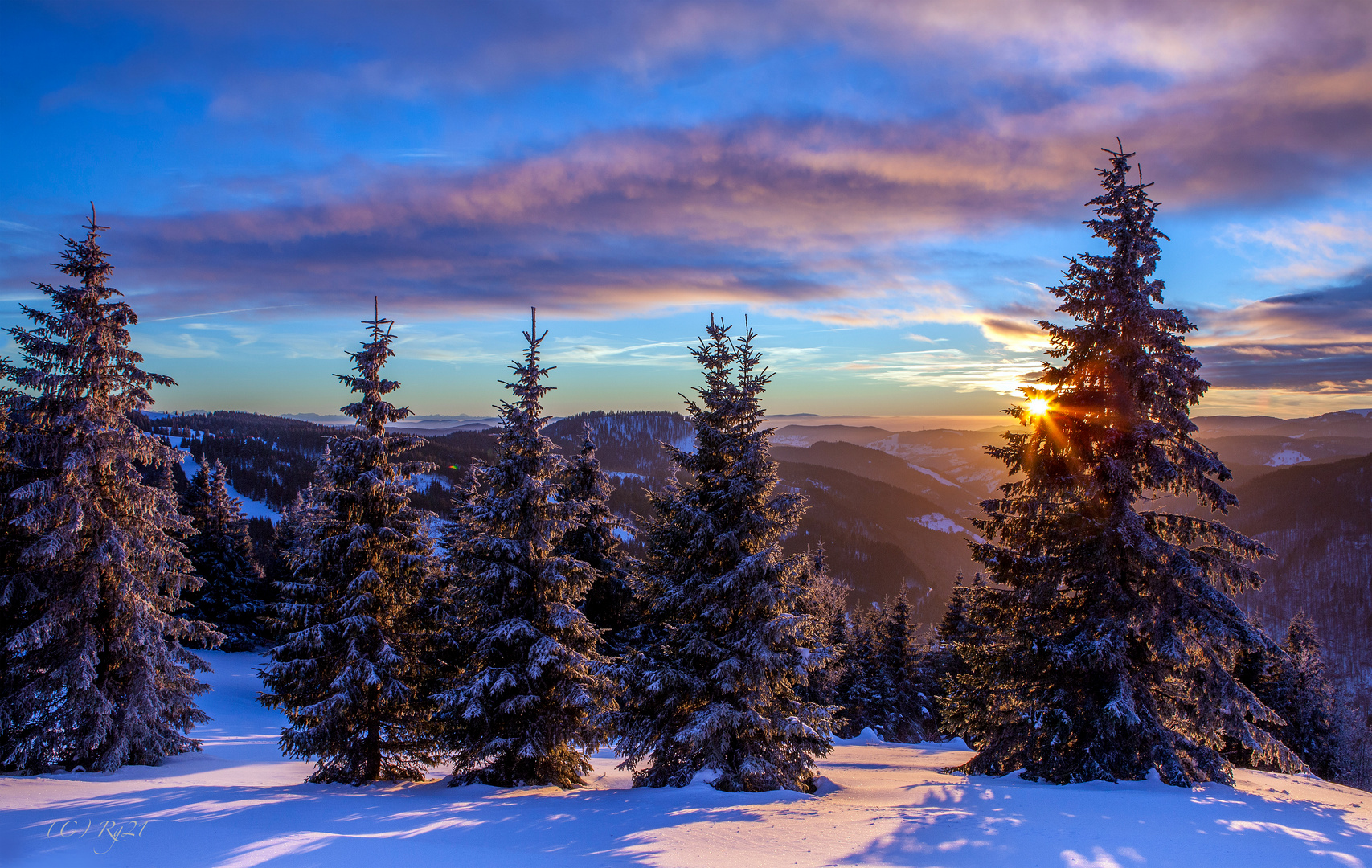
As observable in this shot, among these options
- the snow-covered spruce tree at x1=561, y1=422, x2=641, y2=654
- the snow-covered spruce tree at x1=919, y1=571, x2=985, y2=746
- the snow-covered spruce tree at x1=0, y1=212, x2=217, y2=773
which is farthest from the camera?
the snow-covered spruce tree at x1=919, y1=571, x2=985, y2=746

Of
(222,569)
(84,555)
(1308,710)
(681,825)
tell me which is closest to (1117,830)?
(681,825)

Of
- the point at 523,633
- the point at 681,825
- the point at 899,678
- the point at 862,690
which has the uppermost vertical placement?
the point at 523,633

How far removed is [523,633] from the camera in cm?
1504

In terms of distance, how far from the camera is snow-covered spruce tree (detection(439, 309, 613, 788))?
14.9 meters

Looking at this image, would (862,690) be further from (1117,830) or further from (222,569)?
(222,569)

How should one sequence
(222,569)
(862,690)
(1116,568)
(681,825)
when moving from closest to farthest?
(681,825) < (1116,568) < (862,690) < (222,569)

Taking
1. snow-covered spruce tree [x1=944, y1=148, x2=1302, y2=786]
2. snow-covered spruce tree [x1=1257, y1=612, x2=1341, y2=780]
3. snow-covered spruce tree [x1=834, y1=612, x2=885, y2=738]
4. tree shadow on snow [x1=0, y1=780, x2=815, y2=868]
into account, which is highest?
snow-covered spruce tree [x1=944, y1=148, x2=1302, y2=786]

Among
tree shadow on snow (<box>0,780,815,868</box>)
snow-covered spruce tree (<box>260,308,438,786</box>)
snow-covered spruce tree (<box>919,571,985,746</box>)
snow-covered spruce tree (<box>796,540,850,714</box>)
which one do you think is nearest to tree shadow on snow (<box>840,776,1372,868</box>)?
tree shadow on snow (<box>0,780,815,868</box>)

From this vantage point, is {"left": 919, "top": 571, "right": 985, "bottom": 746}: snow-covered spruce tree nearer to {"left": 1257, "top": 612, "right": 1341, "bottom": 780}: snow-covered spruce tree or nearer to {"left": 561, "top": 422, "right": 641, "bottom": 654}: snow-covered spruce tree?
{"left": 1257, "top": 612, "right": 1341, "bottom": 780}: snow-covered spruce tree

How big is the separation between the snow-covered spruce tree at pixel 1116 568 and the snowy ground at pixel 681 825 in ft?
3.33

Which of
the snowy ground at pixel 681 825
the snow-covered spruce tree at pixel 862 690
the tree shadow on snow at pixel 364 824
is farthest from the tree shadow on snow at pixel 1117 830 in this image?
the snow-covered spruce tree at pixel 862 690
